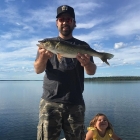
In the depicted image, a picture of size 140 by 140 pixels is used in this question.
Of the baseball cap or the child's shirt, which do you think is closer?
the baseball cap

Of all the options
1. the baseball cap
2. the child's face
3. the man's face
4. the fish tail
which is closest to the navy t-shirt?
the man's face

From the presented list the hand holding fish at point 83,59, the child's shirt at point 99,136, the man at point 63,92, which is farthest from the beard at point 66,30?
the child's shirt at point 99,136

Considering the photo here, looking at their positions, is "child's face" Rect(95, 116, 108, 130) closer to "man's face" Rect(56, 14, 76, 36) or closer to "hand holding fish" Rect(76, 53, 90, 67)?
"hand holding fish" Rect(76, 53, 90, 67)

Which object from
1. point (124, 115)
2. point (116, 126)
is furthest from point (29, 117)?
point (124, 115)

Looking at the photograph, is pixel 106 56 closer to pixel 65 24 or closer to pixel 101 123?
pixel 65 24

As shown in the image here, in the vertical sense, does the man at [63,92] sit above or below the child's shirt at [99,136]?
above

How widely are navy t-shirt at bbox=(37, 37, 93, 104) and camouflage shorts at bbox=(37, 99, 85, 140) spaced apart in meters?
0.15

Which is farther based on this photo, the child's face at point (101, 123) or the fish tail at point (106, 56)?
the child's face at point (101, 123)

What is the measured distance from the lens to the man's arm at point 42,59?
471cm

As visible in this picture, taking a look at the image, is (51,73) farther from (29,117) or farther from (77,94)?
(29,117)

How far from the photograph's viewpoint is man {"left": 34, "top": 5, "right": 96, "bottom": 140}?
4945mm

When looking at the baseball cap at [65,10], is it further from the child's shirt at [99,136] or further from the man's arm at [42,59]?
the child's shirt at [99,136]

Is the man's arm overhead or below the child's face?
overhead

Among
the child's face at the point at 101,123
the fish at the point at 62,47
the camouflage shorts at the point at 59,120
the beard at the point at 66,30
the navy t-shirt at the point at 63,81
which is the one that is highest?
the beard at the point at 66,30
